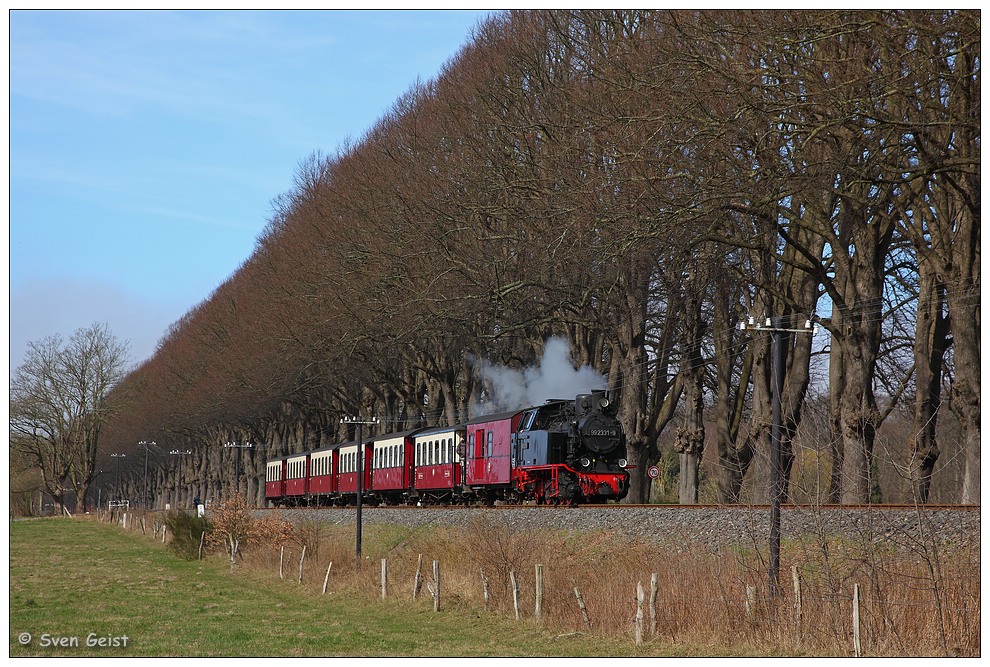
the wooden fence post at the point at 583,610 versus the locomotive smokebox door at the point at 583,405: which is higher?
the locomotive smokebox door at the point at 583,405

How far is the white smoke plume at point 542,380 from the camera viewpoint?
123 ft

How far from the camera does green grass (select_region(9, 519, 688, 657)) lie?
18125 millimetres

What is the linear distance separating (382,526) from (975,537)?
24.4 meters

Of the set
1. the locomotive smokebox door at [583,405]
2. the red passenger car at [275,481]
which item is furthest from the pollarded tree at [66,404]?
the locomotive smokebox door at [583,405]

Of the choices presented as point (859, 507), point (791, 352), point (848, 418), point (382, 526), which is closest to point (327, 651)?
point (859, 507)

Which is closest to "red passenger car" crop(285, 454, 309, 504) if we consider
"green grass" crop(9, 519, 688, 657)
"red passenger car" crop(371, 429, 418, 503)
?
"red passenger car" crop(371, 429, 418, 503)

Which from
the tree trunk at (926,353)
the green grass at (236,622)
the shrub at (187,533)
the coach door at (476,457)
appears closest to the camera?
the green grass at (236,622)

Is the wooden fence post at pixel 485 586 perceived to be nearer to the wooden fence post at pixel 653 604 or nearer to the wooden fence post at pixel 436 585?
the wooden fence post at pixel 436 585

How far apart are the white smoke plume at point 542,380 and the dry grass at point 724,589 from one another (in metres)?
10.2

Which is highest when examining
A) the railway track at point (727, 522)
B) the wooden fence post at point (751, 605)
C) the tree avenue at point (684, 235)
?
the tree avenue at point (684, 235)

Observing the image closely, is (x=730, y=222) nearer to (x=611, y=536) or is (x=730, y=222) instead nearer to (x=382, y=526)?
(x=611, y=536)

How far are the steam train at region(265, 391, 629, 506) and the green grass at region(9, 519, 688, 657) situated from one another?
585 cm

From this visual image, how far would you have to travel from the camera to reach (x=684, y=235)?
90.2 ft

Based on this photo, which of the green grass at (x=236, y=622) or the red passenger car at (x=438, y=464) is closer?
the green grass at (x=236, y=622)
